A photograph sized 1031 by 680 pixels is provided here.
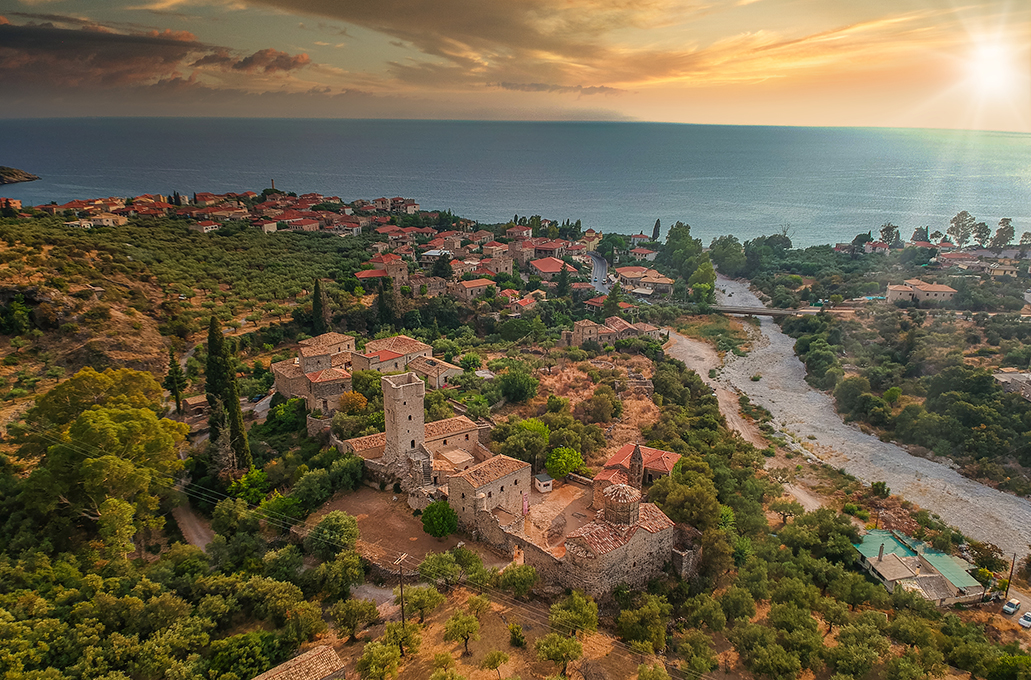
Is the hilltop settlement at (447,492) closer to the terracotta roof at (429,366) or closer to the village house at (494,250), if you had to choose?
the terracotta roof at (429,366)

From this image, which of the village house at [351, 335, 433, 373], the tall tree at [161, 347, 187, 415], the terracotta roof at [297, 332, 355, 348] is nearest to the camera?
the tall tree at [161, 347, 187, 415]

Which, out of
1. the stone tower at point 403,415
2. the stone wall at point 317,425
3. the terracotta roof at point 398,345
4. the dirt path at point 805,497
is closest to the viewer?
the stone tower at point 403,415

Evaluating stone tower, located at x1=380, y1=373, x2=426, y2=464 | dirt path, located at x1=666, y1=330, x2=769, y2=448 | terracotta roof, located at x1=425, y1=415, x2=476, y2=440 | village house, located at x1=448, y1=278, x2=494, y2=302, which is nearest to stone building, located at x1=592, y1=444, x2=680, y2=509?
terracotta roof, located at x1=425, y1=415, x2=476, y2=440

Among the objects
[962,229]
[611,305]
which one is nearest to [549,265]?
[611,305]

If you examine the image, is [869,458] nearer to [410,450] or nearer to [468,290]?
[410,450]

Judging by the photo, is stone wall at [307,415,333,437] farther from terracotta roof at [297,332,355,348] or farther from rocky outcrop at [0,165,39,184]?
rocky outcrop at [0,165,39,184]

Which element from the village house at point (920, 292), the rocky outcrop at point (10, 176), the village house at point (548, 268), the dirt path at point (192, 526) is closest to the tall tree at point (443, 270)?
the village house at point (548, 268)
